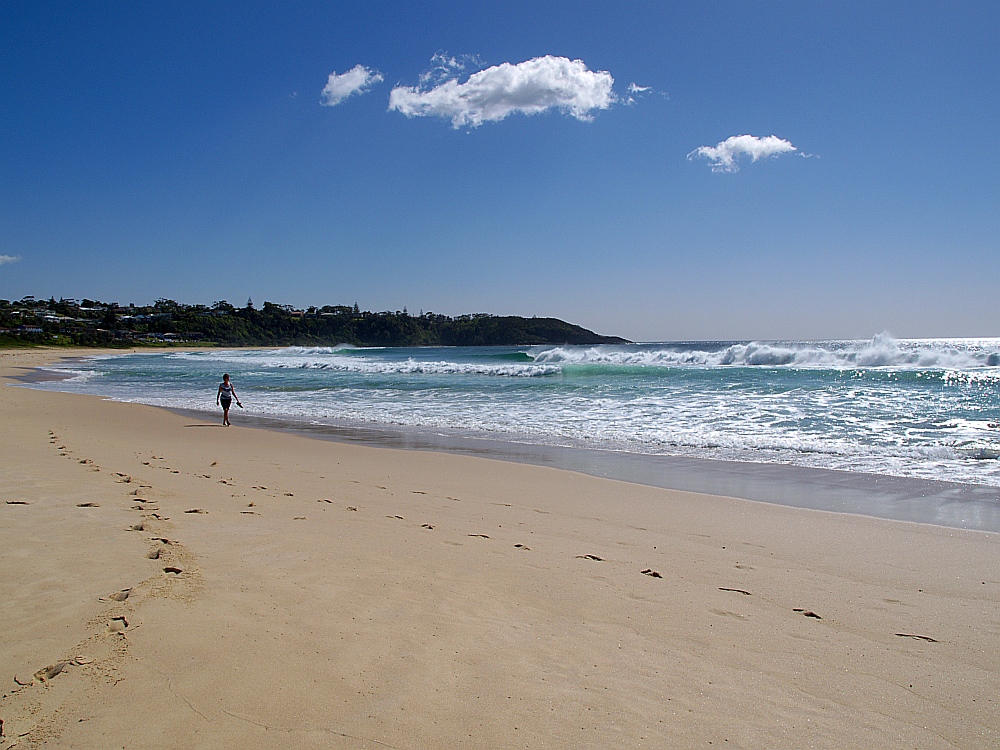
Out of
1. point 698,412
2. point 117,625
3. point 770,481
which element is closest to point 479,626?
point 117,625

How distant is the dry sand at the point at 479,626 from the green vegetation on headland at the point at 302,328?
4167 inches

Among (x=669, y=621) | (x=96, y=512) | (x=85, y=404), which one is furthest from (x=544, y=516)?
(x=85, y=404)

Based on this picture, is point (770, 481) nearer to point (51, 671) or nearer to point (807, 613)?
point (807, 613)

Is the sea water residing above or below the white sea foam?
below

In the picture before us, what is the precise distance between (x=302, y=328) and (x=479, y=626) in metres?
137

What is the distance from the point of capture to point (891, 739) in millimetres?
2328

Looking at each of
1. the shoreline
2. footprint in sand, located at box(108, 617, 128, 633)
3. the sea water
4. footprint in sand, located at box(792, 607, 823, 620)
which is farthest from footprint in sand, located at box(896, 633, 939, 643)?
the sea water

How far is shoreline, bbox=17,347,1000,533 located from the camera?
639cm

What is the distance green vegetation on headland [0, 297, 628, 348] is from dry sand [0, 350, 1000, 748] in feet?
347

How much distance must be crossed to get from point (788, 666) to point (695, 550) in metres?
1.99

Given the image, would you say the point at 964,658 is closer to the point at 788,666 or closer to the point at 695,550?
the point at 788,666

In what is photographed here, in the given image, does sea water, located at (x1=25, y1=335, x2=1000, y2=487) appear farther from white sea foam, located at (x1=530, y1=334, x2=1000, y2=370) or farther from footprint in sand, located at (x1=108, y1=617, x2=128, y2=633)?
white sea foam, located at (x1=530, y1=334, x2=1000, y2=370)

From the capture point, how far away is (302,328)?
131875 mm

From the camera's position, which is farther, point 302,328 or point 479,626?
point 302,328
